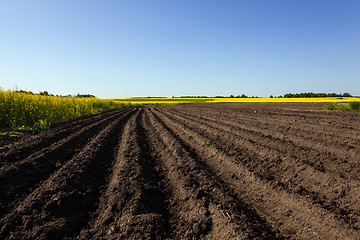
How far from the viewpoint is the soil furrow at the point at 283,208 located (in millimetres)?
2611

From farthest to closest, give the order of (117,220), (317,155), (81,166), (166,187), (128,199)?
(317,155) < (81,166) < (166,187) < (128,199) < (117,220)

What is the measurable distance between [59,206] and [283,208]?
11.4 ft

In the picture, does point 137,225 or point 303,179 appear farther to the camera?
point 303,179

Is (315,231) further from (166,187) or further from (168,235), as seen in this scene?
(166,187)

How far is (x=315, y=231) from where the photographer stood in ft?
8.60

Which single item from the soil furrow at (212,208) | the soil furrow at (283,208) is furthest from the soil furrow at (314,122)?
the soil furrow at (212,208)

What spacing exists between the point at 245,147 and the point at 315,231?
3.74 m

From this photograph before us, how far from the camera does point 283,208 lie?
126 inches

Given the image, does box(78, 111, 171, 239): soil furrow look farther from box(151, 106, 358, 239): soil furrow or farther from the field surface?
box(151, 106, 358, 239): soil furrow

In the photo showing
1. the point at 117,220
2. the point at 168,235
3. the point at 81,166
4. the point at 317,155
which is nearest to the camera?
the point at 168,235

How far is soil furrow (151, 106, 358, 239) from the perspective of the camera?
2.61 metres

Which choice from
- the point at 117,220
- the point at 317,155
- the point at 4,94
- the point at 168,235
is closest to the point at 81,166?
the point at 117,220

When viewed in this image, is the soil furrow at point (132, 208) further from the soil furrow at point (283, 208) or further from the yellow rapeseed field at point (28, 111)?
the yellow rapeseed field at point (28, 111)

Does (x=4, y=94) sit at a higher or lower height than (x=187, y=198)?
higher
